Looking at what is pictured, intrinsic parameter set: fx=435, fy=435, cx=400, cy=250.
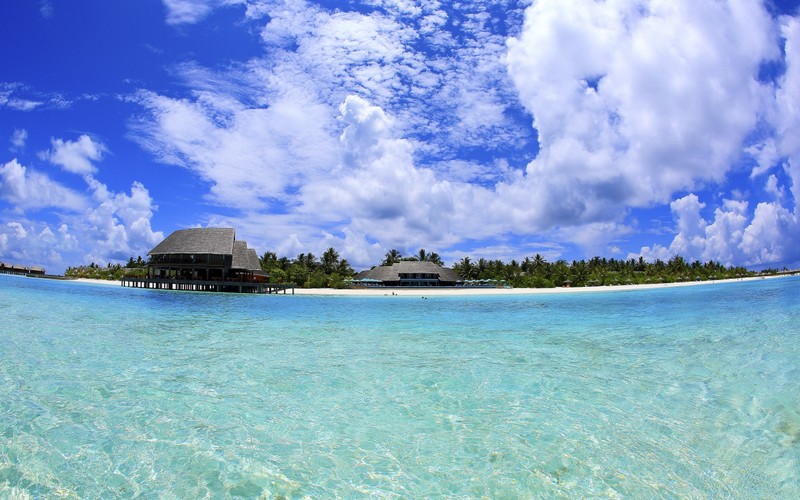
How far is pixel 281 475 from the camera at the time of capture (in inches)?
150

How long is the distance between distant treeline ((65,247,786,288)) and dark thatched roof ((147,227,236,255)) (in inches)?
471

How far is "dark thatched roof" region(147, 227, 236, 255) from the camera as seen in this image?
39375 millimetres

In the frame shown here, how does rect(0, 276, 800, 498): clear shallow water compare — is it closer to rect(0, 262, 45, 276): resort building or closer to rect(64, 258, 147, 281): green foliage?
rect(64, 258, 147, 281): green foliage

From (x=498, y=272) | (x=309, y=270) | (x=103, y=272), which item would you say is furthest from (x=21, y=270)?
(x=498, y=272)

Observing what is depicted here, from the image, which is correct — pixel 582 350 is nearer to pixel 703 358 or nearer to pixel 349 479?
pixel 703 358

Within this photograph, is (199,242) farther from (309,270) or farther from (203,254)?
(309,270)

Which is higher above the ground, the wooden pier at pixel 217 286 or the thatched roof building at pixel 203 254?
the thatched roof building at pixel 203 254

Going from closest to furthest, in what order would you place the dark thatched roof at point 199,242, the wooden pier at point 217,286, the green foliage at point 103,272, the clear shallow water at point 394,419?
the clear shallow water at point 394,419 < the wooden pier at point 217,286 < the dark thatched roof at point 199,242 < the green foliage at point 103,272

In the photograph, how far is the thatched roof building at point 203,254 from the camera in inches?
1564

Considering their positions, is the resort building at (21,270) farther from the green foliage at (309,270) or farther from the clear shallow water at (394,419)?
the clear shallow water at (394,419)

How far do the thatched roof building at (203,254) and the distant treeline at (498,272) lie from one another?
9.60 metres

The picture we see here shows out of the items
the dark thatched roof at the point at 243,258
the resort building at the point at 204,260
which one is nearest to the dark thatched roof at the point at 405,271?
the dark thatched roof at the point at 243,258

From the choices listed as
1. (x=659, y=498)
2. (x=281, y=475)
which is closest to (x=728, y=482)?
(x=659, y=498)

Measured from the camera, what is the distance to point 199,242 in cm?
4012
